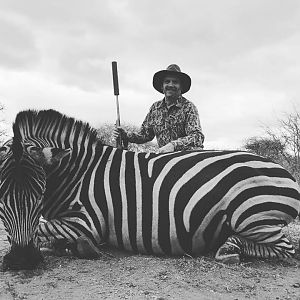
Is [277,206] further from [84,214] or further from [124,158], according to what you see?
[84,214]

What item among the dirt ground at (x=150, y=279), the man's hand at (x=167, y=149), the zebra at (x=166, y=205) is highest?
the man's hand at (x=167, y=149)

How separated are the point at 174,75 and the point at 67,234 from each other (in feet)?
8.37

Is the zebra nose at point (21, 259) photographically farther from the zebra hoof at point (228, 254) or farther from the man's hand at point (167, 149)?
the man's hand at point (167, 149)

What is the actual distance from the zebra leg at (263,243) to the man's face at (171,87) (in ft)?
7.23

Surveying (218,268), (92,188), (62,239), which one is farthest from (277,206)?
(62,239)

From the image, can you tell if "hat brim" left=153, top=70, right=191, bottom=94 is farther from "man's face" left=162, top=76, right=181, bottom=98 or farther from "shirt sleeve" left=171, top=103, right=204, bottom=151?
"shirt sleeve" left=171, top=103, right=204, bottom=151

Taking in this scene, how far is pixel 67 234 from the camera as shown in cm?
305

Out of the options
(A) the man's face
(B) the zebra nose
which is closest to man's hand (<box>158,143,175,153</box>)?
(A) the man's face

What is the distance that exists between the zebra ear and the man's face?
201 centimetres

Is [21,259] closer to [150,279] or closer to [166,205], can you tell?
[150,279]

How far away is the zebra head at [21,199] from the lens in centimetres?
269

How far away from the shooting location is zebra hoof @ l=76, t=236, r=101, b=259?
9.66 feet

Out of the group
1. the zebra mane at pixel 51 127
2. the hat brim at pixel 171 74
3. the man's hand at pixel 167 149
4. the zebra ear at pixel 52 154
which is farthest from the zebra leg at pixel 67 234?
the hat brim at pixel 171 74

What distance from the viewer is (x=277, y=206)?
3.13 m
